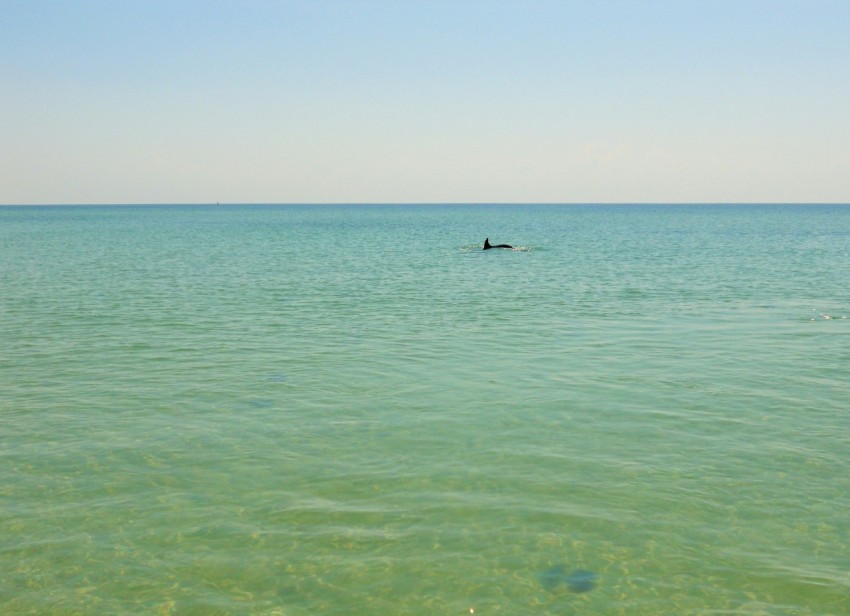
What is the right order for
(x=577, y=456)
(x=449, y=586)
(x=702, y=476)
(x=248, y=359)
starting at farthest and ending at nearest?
(x=248, y=359) < (x=577, y=456) < (x=702, y=476) < (x=449, y=586)

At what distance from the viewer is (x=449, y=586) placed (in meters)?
9.24

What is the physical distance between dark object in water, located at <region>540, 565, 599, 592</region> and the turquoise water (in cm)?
3

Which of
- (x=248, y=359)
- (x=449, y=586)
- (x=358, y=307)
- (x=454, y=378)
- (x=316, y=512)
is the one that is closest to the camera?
(x=449, y=586)

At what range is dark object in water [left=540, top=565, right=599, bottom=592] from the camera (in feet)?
30.2

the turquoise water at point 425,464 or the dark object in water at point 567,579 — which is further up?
the turquoise water at point 425,464

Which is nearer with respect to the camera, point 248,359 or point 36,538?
point 36,538

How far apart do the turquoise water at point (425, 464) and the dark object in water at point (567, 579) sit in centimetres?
3

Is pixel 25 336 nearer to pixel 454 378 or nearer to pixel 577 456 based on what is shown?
pixel 454 378

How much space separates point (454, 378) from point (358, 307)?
1364 centimetres

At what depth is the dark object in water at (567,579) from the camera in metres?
9.21

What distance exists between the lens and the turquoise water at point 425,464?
927cm

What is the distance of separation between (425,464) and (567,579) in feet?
13.3

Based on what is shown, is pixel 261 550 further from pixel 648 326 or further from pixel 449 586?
pixel 648 326

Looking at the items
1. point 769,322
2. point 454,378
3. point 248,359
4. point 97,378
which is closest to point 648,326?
point 769,322
